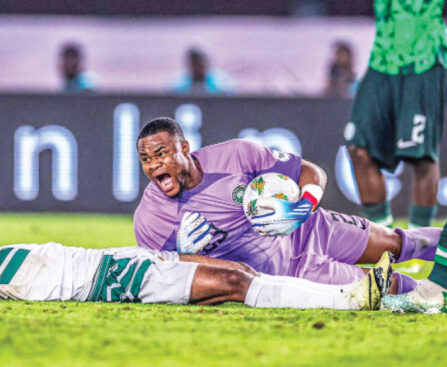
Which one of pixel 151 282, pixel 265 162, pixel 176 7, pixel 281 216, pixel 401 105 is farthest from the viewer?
pixel 176 7

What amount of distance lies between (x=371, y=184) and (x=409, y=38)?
1048mm

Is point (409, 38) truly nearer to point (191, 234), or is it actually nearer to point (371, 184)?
point (371, 184)

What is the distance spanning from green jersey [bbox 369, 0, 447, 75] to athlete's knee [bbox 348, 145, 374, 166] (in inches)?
22.4

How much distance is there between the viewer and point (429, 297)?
11.2 feet

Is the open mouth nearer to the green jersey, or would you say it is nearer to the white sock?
the white sock

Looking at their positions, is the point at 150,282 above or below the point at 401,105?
below

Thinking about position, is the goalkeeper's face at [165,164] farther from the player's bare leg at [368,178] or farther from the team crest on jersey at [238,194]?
the player's bare leg at [368,178]

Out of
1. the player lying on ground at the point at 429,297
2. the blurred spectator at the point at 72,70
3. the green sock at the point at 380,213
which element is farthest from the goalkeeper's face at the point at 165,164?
the blurred spectator at the point at 72,70

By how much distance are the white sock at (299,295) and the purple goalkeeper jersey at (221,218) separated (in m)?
0.49

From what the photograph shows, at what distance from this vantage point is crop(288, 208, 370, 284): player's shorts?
3.94 m

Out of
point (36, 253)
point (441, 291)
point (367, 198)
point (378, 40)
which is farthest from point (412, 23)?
point (36, 253)

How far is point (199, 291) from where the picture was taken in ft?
11.7

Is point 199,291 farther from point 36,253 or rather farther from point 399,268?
point 399,268

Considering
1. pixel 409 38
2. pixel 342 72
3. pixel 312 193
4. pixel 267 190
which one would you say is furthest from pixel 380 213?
pixel 342 72
